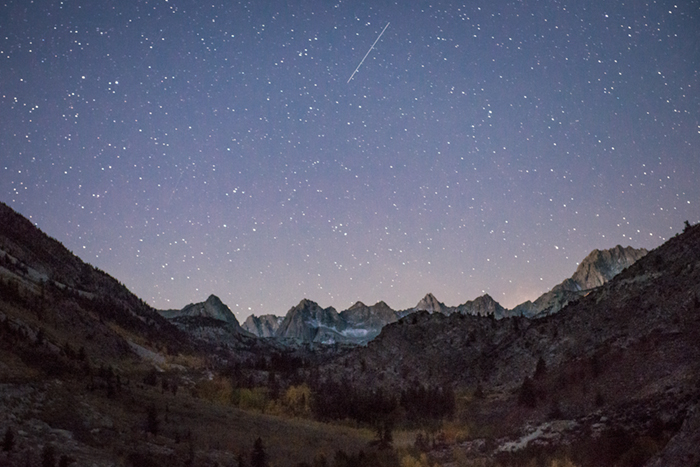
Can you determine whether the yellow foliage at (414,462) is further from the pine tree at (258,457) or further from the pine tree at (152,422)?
the pine tree at (152,422)

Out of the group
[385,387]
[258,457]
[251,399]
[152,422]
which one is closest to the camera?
[258,457]

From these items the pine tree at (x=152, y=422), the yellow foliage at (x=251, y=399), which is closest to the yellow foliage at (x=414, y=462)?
the pine tree at (x=152, y=422)

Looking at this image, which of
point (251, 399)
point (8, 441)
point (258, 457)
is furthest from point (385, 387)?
point (8, 441)

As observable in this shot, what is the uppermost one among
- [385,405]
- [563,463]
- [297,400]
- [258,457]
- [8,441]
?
[8,441]

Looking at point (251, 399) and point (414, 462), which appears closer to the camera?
point (414, 462)

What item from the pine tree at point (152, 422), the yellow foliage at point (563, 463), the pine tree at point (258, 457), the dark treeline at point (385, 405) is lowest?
the dark treeline at point (385, 405)

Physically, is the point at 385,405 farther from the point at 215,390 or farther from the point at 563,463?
the point at 563,463

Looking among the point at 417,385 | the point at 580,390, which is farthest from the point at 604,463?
the point at 417,385

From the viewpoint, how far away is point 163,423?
29359 mm

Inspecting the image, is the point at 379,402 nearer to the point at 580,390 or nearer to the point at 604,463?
the point at 580,390

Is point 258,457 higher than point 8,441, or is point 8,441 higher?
point 8,441

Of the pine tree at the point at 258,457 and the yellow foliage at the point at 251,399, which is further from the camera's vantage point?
the yellow foliage at the point at 251,399

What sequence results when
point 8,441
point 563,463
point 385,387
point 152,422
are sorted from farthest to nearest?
1. point 385,387
2. point 152,422
3. point 563,463
4. point 8,441

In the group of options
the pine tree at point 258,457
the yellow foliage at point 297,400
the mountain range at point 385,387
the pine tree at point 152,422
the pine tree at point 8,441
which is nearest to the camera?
the pine tree at point 8,441
